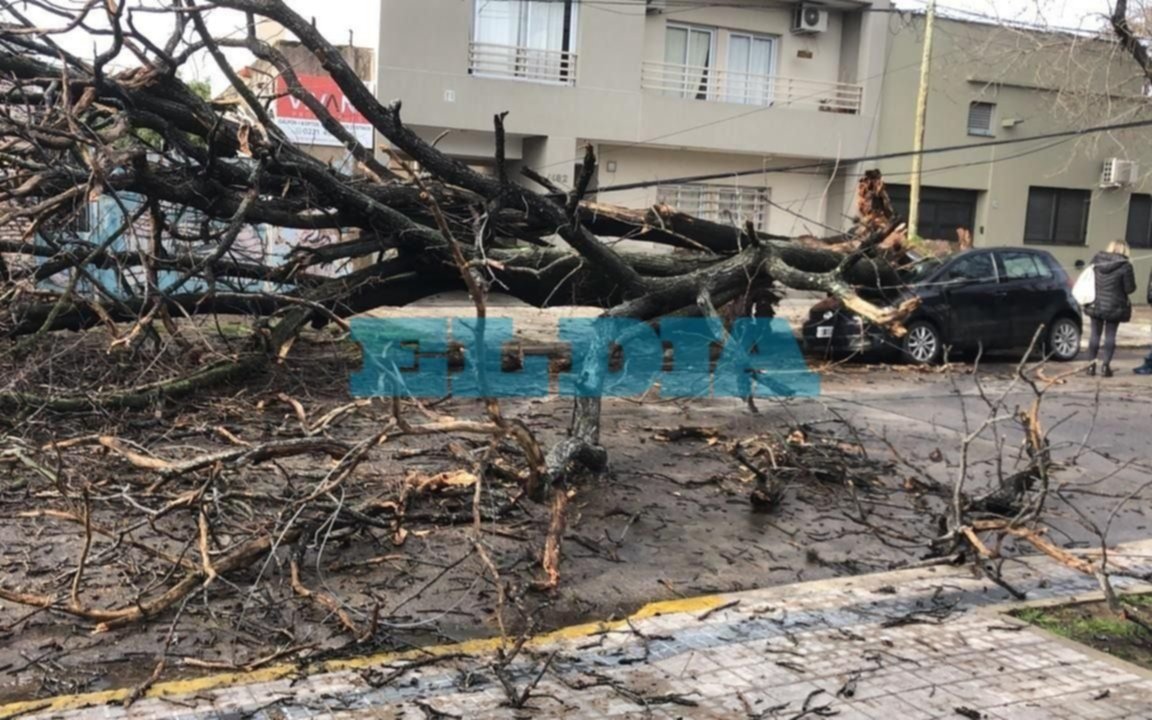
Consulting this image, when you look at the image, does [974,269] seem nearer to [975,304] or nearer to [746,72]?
[975,304]

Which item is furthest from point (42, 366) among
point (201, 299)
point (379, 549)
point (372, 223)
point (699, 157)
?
point (699, 157)

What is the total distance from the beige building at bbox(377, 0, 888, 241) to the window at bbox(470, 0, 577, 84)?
3 cm

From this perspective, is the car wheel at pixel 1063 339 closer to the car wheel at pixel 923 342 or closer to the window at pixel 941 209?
the car wheel at pixel 923 342

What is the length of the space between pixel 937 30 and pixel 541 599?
65.7 ft

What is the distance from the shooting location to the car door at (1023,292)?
14.1 m

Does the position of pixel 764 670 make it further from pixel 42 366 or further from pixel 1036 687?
pixel 42 366

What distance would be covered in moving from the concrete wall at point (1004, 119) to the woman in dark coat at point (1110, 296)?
7458mm

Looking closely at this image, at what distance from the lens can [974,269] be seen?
1388 centimetres

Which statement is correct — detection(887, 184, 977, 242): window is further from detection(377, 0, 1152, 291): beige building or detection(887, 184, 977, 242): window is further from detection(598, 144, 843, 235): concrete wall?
detection(598, 144, 843, 235): concrete wall

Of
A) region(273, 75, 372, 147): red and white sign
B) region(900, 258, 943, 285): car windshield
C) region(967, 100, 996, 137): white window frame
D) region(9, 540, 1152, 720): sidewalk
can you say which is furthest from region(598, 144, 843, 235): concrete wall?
region(9, 540, 1152, 720): sidewalk

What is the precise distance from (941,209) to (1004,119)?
2.44 metres

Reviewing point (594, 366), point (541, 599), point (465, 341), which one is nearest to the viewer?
point (541, 599)

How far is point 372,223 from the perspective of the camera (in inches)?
346

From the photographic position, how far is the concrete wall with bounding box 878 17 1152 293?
70.2 ft
